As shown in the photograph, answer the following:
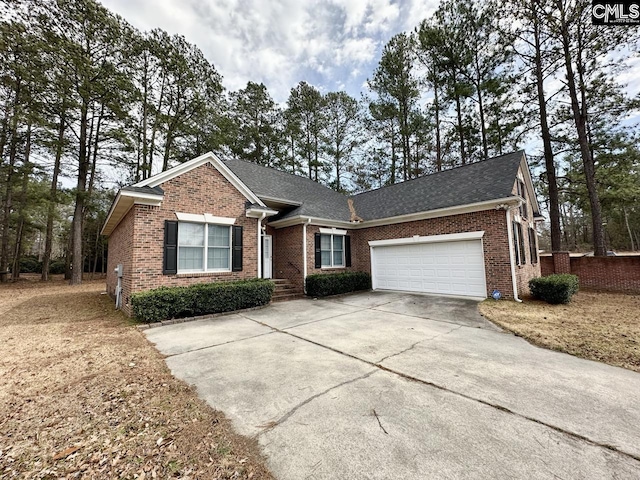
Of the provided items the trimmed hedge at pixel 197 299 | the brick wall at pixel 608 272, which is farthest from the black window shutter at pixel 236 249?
the brick wall at pixel 608 272

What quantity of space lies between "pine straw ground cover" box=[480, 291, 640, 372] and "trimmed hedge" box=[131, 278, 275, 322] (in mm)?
6530

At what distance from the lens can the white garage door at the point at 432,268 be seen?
923 centimetres

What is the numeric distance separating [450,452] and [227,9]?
39.5 ft

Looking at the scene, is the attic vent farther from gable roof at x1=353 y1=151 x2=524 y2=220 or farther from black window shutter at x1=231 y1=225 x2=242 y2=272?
black window shutter at x1=231 y1=225 x2=242 y2=272

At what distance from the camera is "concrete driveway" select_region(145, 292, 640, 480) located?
2.03m

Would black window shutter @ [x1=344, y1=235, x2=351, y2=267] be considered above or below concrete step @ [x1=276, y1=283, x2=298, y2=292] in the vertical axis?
above

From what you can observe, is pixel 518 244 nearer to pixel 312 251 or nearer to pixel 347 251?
pixel 347 251

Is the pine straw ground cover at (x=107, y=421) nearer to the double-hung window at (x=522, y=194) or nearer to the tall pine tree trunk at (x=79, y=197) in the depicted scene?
the double-hung window at (x=522, y=194)

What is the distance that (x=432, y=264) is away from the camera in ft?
33.8

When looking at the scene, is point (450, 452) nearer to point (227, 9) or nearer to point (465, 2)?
point (227, 9)

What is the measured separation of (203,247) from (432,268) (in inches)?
332

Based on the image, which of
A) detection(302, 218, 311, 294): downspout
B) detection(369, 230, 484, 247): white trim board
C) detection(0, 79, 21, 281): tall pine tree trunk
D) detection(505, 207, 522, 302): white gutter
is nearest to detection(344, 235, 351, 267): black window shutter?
detection(369, 230, 484, 247): white trim board

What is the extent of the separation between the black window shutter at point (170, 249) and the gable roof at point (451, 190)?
8237mm

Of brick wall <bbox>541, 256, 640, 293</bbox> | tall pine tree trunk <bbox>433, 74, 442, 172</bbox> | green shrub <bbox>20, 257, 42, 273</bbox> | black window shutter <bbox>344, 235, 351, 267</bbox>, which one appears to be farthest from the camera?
green shrub <bbox>20, 257, 42, 273</bbox>
